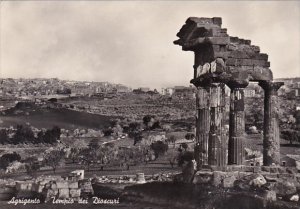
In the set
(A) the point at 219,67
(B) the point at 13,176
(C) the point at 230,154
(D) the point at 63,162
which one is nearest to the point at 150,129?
(D) the point at 63,162

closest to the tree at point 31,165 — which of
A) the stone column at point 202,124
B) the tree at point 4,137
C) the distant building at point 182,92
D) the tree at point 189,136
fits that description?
the tree at point 4,137

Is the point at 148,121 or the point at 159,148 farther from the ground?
the point at 148,121

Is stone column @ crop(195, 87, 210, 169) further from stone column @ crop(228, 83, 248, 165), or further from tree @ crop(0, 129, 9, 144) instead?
tree @ crop(0, 129, 9, 144)

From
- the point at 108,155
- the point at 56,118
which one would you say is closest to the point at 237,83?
the point at 108,155

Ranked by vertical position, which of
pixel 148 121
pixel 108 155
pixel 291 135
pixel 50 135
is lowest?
pixel 108 155

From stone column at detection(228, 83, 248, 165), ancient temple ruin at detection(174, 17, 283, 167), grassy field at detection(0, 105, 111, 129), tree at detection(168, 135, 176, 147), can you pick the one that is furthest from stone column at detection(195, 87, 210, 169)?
grassy field at detection(0, 105, 111, 129)

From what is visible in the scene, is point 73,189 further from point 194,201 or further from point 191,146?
point 194,201

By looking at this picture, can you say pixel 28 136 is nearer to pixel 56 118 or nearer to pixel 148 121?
pixel 56 118
